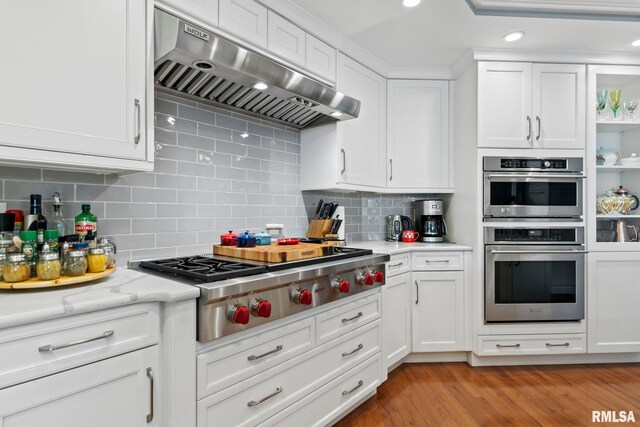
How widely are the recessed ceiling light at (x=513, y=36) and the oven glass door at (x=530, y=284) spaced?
1.55 metres

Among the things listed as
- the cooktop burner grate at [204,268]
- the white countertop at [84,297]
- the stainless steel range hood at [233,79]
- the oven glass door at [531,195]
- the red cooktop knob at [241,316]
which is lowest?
the red cooktop knob at [241,316]

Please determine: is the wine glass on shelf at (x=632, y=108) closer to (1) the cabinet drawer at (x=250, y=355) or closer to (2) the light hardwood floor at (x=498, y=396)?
(2) the light hardwood floor at (x=498, y=396)

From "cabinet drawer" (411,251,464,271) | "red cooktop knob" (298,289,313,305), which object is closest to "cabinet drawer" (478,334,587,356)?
"cabinet drawer" (411,251,464,271)

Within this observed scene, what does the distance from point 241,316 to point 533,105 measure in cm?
276

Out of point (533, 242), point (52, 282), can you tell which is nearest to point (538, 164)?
point (533, 242)

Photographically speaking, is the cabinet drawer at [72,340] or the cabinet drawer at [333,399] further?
the cabinet drawer at [333,399]

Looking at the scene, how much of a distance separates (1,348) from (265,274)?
0.85 metres

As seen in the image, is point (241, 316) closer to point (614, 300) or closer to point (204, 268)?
point (204, 268)

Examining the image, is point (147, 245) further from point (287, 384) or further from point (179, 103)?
point (287, 384)

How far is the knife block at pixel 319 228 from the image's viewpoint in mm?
2539

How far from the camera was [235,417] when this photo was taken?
54.5 inches

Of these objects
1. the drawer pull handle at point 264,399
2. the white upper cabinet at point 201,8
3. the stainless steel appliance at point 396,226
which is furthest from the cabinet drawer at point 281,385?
the white upper cabinet at point 201,8

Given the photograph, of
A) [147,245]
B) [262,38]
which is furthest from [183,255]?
[262,38]

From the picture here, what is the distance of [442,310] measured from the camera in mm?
2770
